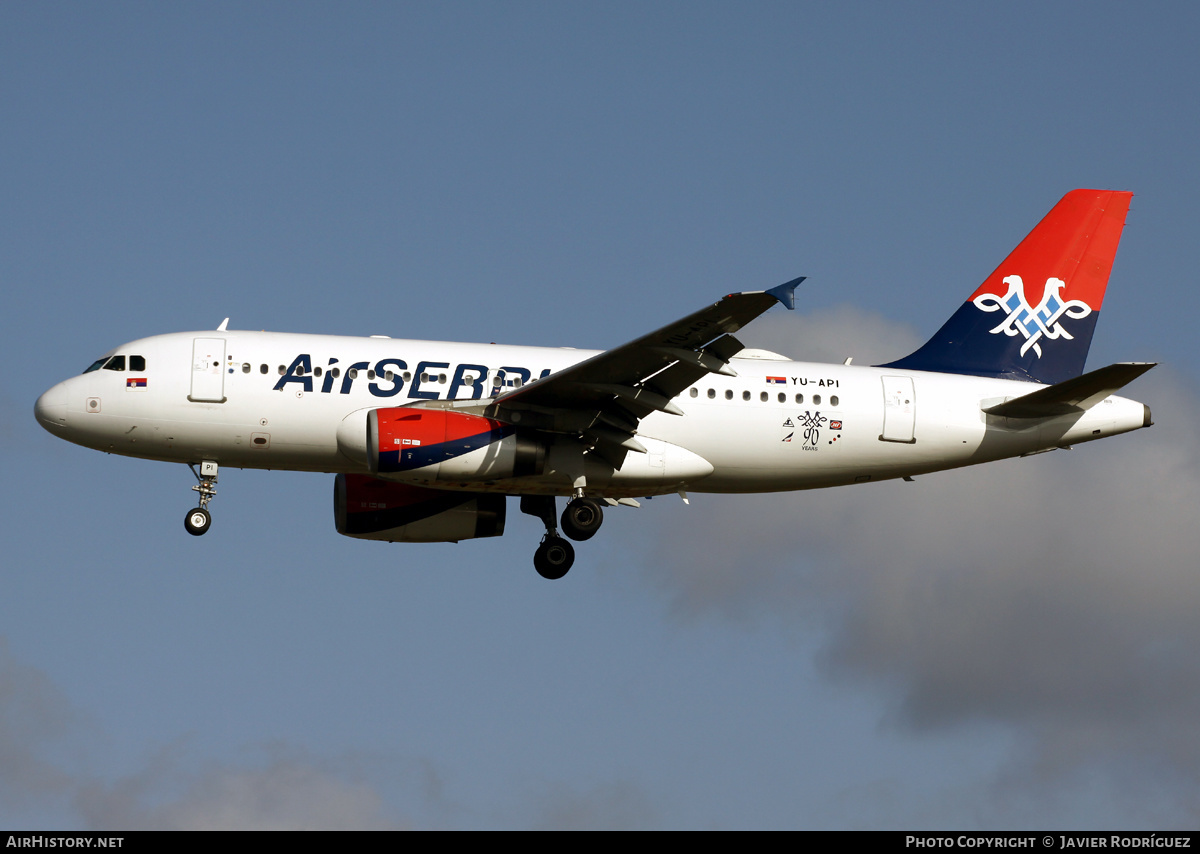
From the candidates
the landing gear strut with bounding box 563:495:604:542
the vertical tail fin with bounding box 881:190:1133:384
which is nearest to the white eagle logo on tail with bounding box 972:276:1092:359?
the vertical tail fin with bounding box 881:190:1133:384

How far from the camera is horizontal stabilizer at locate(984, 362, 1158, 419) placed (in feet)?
105

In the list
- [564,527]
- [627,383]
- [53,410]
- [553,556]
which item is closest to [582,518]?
[564,527]

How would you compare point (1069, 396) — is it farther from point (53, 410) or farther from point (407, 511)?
point (53, 410)

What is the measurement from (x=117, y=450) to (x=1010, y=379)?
20409 millimetres

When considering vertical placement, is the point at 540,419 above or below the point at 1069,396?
below

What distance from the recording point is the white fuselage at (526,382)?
104ft

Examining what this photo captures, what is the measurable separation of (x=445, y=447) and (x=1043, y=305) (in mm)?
15815

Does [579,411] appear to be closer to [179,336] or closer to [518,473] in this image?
[518,473]

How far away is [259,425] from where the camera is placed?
3153 centimetres

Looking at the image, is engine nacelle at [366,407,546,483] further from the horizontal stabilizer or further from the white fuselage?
the horizontal stabilizer

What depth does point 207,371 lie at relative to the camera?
105ft

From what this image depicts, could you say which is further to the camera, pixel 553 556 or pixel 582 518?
pixel 553 556

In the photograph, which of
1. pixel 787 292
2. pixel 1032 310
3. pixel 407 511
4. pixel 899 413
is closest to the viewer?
pixel 787 292

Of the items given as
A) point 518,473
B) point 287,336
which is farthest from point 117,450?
point 518,473
